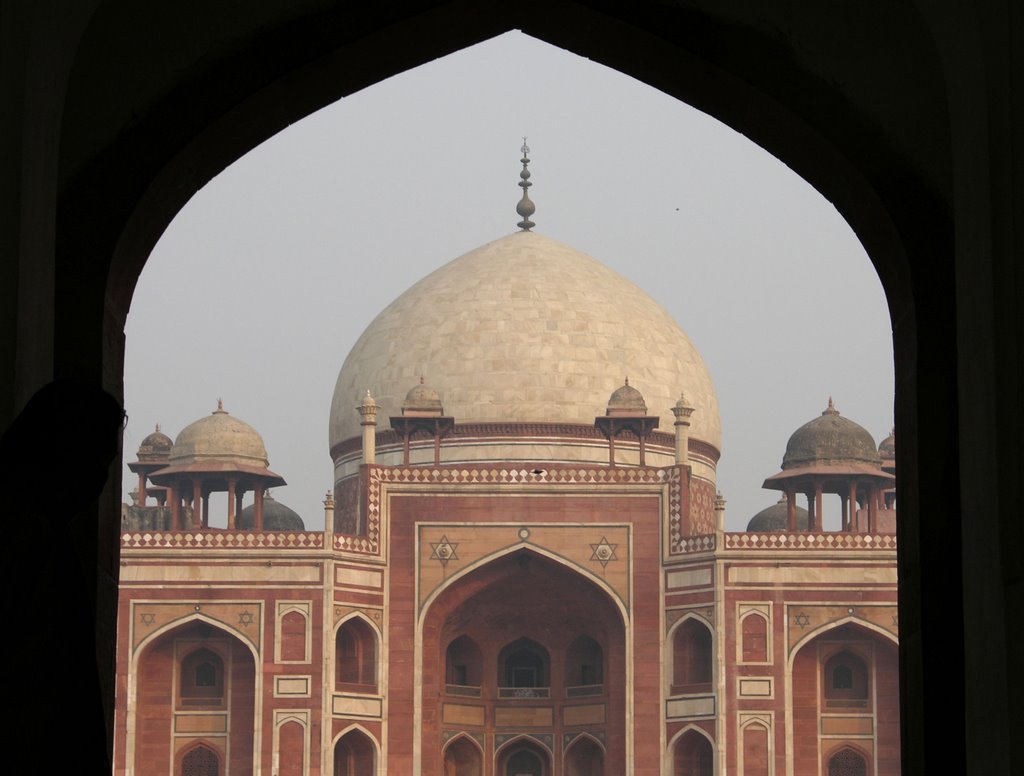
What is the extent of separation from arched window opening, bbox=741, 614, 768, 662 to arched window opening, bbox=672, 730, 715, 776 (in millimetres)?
1052

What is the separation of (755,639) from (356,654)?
4182 millimetres

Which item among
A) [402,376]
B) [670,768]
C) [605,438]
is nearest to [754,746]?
[670,768]

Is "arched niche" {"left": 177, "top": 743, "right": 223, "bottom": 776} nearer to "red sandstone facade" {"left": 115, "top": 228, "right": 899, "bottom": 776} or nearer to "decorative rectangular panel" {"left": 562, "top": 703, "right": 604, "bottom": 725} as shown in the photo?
"red sandstone facade" {"left": 115, "top": 228, "right": 899, "bottom": 776}

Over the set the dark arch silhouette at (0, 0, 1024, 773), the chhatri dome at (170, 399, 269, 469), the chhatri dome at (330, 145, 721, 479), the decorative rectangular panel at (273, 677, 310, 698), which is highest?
the chhatri dome at (330, 145, 721, 479)

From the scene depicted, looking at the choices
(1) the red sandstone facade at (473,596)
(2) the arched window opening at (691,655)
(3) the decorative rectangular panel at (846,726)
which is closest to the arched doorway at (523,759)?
(1) the red sandstone facade at (473,596)

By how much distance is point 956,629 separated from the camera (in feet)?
13.3

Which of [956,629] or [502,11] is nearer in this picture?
[956,629]

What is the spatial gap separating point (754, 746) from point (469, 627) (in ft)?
12.3

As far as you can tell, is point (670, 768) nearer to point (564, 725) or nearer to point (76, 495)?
point (564, 725)

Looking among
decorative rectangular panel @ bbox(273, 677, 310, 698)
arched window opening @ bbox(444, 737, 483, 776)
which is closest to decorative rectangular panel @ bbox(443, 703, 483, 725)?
arched window opening @ bbox(444, 737, 483, 776)

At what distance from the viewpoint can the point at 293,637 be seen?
69.0 ft

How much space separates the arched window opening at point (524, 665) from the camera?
23.4 meters

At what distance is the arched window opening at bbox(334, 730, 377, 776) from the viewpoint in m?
21.4

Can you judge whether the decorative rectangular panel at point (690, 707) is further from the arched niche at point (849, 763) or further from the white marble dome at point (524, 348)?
the white marble dome at point (524, 348)
